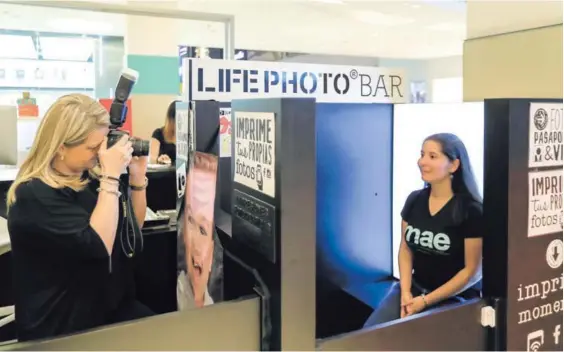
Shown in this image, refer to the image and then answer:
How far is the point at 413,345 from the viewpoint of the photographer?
1.02m

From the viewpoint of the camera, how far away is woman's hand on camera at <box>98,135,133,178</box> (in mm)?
1357

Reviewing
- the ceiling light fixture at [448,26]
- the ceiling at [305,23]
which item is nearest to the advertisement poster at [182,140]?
the ceiling at [305,23]

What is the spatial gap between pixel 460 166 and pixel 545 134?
43 cm

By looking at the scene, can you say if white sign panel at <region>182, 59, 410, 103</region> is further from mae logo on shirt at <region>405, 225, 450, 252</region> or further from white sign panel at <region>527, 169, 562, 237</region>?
white sign panel at <region>527, 169, 562, 237</region>

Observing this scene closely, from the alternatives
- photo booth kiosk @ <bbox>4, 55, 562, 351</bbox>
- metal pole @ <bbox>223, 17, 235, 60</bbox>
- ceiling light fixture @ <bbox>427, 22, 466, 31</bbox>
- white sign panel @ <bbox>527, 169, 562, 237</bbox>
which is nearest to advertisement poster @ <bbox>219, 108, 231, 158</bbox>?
photo booth kiosk @ <bbox>4, 55, 562, 351</bbox>

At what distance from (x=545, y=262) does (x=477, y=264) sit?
0.72 feet

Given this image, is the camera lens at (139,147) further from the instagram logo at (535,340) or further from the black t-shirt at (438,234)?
the instagram logo at (535,340)

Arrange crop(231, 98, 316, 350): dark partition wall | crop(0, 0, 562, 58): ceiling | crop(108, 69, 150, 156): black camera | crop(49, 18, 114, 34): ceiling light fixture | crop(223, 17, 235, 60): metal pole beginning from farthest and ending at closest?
crop(49, 18, 114, 34): ceiling light fixture
crop(0, 0, 562, 58): ceiling
crop(223, 17, 235, 60): metal pole
crop(108, 69, 150, 156): black camera
crop(231, 98, 316, 350): dark partition wall

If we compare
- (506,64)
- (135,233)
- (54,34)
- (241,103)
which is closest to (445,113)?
(506,64)

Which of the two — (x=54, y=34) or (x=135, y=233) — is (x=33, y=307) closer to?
(x=135, y=233)

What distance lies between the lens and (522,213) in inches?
42.5

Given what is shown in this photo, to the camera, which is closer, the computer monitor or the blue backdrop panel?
the blue backdrop panel

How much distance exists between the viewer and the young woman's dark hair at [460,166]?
1.51 m

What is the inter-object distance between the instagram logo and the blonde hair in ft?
3.82
